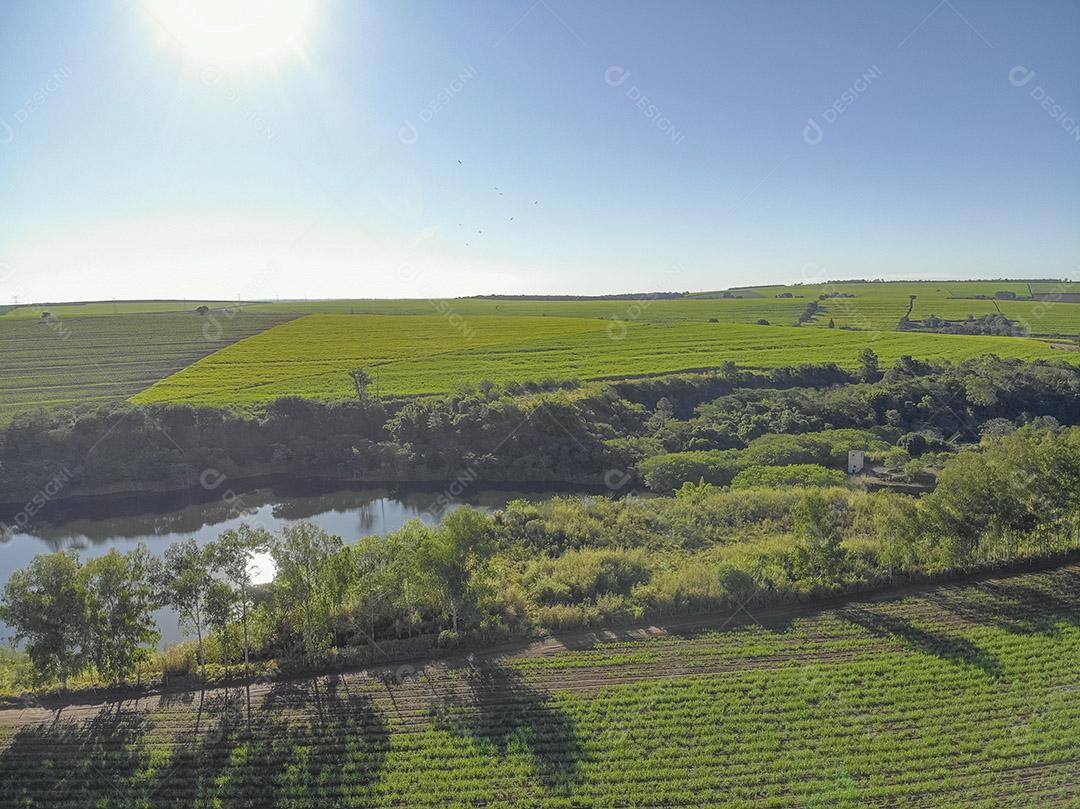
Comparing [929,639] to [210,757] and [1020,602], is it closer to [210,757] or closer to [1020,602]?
[1020,602]

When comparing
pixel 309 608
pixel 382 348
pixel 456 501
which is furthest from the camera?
pixel 382 348

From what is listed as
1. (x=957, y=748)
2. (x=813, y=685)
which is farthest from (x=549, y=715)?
(x=957, y=748)

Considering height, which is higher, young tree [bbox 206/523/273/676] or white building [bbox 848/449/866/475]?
young tree [bbox 206/523/273/676]

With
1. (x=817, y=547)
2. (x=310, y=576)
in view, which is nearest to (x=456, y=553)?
(x=310, y=576)

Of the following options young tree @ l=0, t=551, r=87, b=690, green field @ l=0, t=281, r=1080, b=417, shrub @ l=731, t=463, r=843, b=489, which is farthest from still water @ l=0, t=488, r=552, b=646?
young tree @ l=0, t=551, r=87, b=690

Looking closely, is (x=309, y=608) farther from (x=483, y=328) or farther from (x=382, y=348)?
(x=483, y=328)

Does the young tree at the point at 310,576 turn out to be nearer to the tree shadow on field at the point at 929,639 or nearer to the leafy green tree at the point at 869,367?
the tree shadow on field at the point at 929,639

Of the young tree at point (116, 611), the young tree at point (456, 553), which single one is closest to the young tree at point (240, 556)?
the young tree at point (116, 611)

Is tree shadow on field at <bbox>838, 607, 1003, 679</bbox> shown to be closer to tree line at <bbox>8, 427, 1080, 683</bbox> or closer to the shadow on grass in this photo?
tree line at <bbox>8, 427, 1080, 683</bbox>
